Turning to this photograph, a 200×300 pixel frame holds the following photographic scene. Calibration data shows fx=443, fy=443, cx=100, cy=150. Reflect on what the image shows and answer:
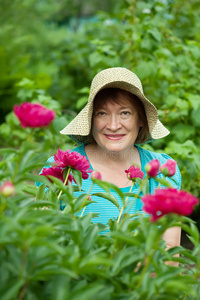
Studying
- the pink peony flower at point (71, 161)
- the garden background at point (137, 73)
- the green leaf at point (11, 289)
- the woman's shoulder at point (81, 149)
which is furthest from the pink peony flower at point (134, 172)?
the woman's shoulder at point (81, 149)

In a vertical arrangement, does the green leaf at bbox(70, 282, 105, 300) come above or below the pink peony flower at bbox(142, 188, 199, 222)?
below

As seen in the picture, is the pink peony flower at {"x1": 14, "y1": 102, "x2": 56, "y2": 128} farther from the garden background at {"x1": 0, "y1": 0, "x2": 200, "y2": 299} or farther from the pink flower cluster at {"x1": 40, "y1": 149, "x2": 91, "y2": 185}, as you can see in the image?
the pink flower cluster at {"x1": 40, "y1": 149, "x2": 91, "y2": 185}

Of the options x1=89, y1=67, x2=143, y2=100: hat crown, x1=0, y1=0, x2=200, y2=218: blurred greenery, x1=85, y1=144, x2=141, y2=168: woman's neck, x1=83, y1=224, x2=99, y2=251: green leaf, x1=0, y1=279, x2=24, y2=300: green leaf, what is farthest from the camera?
x1=0, y1=0, x2=200, y2=218: blurred greenery

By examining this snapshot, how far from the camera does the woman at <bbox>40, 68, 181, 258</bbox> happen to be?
6.44 ft

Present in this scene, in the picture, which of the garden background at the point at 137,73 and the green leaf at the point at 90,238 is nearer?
the green leaf at the point at 90,238

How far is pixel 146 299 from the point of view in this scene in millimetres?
888

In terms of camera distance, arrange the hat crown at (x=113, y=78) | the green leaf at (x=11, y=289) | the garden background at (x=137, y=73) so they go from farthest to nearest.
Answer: the garden background at (x=137, y=73) → the hat crown at (x=113, y=78) → the green leaf at (x=11, y=289)

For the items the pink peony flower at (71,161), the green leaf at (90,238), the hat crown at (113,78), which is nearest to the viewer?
the green leaf at (90,238)

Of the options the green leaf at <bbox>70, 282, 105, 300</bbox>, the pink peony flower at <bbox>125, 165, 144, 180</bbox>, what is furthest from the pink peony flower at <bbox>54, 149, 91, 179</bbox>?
the green leaf at <bbox>70, 282, 105, 300</bbox>

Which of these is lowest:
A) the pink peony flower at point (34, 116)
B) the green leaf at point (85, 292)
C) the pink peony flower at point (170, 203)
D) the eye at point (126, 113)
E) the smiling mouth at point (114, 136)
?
the smiling mouth at point (114, 136)

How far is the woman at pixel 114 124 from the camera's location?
196 centimetres

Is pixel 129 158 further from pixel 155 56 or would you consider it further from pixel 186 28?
pixel 186 28

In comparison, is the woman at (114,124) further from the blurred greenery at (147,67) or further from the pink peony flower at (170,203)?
the pink peony flower at (170,203)

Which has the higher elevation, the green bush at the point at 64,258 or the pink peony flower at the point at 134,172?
the green bush at the point at 64,258
